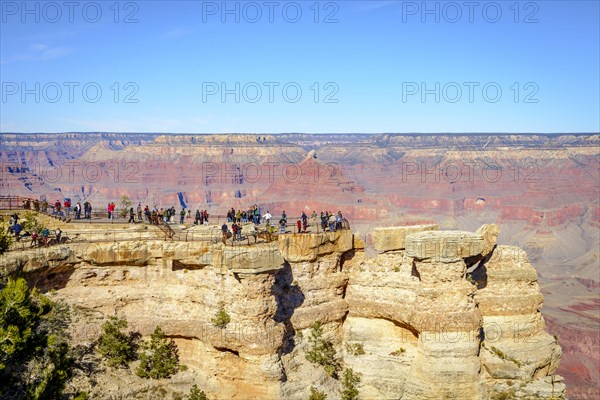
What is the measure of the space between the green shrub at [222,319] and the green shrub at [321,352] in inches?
186

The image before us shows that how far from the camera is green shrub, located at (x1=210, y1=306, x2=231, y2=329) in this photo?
25281 millimetres

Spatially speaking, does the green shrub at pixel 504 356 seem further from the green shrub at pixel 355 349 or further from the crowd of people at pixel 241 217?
the crowd of people at pixel 241 217

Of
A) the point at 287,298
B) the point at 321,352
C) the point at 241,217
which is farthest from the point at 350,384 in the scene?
the point at 241,217

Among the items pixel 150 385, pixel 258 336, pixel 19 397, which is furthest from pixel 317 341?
pixel 19 397

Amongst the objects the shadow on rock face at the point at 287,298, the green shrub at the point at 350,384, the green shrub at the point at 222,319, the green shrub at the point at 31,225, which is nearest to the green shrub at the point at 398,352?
the green shrub at the point at 350,384

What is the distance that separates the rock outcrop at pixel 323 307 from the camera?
25.2m

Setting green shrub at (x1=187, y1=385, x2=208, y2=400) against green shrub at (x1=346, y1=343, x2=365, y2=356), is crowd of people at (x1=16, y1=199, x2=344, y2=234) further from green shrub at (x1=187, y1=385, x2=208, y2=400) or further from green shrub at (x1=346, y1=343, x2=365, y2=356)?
green shrub at (x1=187, y1=385, x2=208, y2=400)

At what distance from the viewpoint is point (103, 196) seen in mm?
194375

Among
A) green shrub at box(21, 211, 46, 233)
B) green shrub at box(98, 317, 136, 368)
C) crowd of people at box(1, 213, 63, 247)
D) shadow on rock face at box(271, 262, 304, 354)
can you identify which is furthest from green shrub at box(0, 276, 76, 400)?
shadow on rock face at box(271, 262, 304, 354)

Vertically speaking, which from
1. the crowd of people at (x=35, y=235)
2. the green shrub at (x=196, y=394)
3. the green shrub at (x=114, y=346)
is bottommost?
the green shrub at (x=196, y=394)

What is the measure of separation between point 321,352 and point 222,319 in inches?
217

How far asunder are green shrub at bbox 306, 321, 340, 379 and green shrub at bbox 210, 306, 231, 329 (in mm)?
4736

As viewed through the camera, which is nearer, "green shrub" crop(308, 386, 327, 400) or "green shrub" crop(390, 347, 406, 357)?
"green shrub" crop(308, 386, 327, 400)

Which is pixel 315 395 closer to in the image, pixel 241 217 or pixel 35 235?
pixel 241 217
